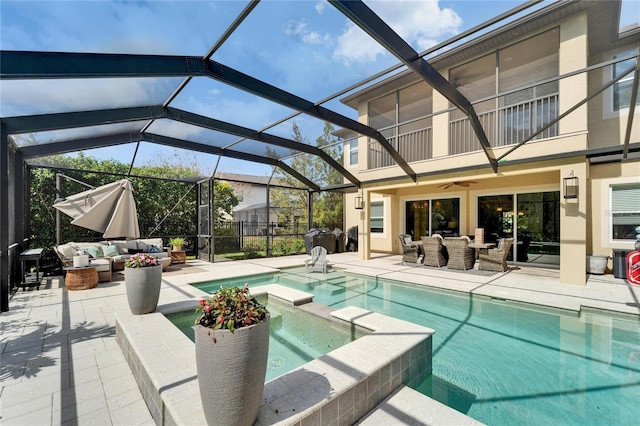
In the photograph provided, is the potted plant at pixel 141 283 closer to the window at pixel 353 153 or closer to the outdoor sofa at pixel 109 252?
the outdoor sofa at pixel 109 252

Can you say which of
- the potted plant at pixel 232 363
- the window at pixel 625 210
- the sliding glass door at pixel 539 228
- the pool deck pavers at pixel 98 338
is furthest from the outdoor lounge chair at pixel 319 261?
the window at pixel 625 210

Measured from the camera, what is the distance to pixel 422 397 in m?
2.50

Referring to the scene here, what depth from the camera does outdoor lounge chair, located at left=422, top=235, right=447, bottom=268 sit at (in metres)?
8.97

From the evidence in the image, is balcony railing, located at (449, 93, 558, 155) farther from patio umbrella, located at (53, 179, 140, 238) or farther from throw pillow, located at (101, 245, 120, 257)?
throw pillow, located at (101, 245, 120, 257)

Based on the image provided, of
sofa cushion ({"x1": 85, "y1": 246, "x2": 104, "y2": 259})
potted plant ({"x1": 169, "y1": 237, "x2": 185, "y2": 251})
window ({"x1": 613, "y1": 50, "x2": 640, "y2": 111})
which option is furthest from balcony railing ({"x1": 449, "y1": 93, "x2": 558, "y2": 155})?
sofa cushion ({"x1": 85, "y1": 246, "x2": 104, "y2": 259})

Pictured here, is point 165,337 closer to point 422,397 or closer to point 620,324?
point 422,397

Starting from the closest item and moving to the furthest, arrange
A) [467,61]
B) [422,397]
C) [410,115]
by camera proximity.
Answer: [422,397] → [467,61] → [410,115]

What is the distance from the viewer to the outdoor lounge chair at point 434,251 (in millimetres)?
8969

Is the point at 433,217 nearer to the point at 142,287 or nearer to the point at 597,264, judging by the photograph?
the point at 597,264

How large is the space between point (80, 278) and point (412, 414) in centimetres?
741

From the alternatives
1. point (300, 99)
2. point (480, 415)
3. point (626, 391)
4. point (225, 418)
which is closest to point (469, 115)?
point (300, 99)

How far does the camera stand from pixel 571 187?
652cm

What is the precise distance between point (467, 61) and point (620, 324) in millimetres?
7908

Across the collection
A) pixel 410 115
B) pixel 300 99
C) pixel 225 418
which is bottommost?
pixel 225 418
